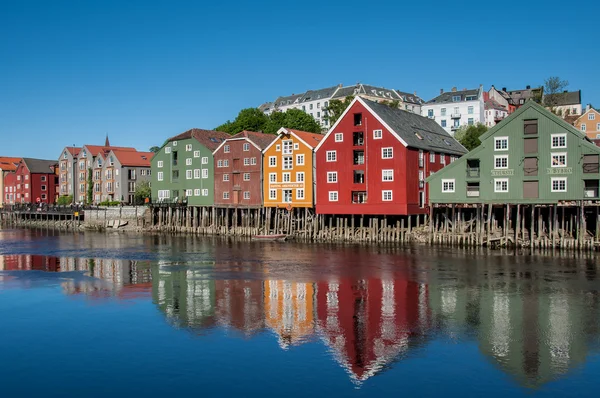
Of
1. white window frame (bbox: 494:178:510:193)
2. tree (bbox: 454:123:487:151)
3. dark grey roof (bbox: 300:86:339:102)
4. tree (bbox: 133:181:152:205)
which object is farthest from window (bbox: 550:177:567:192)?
dark grey roof (bbox: 300:86:339:102)

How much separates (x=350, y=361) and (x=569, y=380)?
6.07 meters

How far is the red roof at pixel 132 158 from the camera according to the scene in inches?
3632

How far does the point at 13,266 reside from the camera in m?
39.5

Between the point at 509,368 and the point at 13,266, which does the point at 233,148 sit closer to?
the point at 13,266

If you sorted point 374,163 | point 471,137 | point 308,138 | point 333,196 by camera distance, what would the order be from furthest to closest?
point 471,137 < point 308,138 < point 333,196 < point 374,163

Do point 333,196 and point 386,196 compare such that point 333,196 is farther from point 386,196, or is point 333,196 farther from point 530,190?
point 530,190

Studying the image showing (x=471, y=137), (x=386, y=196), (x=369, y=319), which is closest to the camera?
(x=369, y=319)

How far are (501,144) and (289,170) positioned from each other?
2245 cm

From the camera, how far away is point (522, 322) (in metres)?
21.1

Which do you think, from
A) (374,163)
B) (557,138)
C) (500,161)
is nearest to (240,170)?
(374,163)

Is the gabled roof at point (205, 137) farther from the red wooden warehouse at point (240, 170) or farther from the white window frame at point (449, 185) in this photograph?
the white window frame at point (449, 185)

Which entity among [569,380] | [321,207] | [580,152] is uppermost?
[580,152]

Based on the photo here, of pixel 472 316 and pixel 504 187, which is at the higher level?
pixel 504 187

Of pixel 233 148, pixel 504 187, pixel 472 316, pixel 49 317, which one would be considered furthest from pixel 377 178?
pixel 49 317
